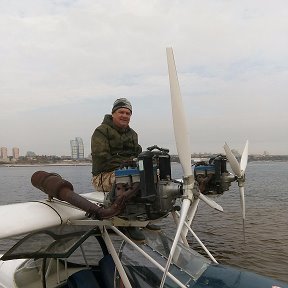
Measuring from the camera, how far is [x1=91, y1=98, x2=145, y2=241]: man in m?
6.57

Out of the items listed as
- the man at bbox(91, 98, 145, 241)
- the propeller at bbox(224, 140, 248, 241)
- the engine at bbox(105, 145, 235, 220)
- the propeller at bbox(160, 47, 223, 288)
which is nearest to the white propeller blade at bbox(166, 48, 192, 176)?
the propeller at bbox(160, 47, 223, 288)

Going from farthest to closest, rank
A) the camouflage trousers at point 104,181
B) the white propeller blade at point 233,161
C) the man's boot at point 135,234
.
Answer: the white propeller blade at point 233,161 < the camouflage trousers at point 104,181 < the man's boot at point 135,234

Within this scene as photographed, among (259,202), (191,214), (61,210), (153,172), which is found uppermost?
(153,172)

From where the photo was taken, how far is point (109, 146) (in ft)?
22.0

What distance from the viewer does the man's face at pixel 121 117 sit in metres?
6.78

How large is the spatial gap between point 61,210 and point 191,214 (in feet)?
12.1

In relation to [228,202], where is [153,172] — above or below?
above

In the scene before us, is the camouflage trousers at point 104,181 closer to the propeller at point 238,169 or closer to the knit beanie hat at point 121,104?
the knit beanie hat at point 121,104

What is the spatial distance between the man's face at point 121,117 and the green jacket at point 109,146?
8 cm

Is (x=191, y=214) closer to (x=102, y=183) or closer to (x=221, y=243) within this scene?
(x=102, y=183)

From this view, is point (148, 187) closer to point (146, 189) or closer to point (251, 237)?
point (146, 189)

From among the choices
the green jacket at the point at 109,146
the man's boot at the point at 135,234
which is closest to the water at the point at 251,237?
the green jacket at the point at 109,146

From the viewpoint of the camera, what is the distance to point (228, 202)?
32438 millimetres

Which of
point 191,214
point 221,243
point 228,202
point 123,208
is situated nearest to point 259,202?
point 228,202
